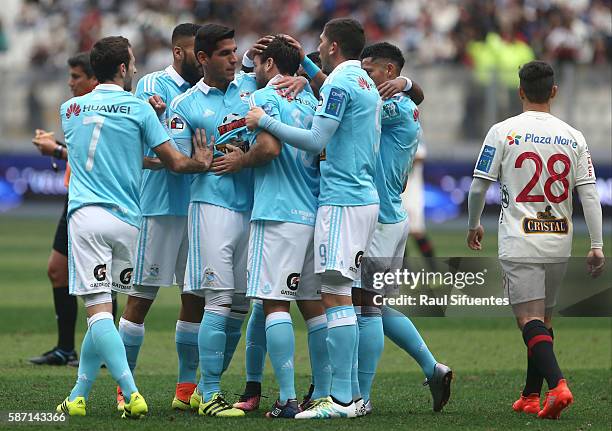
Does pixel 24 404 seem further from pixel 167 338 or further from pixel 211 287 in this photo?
pixel 167 338

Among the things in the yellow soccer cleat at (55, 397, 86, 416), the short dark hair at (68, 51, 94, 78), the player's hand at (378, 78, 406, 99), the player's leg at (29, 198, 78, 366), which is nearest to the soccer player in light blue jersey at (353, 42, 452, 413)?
the player's hand at (378, 78, 406, 99)

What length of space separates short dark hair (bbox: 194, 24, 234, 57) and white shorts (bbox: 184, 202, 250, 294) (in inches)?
39.0

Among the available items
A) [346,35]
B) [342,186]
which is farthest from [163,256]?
[346,35]

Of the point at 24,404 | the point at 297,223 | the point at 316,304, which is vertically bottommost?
the point at 24,404

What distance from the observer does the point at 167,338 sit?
38.0 ft

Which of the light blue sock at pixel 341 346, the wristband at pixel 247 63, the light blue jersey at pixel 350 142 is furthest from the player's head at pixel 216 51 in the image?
the light blue sock at pixel 341 346

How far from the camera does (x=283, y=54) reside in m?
7.31

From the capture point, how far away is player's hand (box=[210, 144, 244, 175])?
23.9 feet

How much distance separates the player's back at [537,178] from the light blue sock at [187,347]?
2.11 meters

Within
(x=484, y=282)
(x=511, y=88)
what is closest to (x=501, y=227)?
(x=484, y=282)

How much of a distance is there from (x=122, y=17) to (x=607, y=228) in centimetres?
1242

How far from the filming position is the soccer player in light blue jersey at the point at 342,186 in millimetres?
7062

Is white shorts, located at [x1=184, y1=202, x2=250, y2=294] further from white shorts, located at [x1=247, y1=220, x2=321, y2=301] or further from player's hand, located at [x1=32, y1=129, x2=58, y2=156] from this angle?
player's hand, located at [x1=32, y1=129, x2=58, y2=156]

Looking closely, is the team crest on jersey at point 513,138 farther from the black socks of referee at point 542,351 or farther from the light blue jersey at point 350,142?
the black socks of referee at point 542,351
